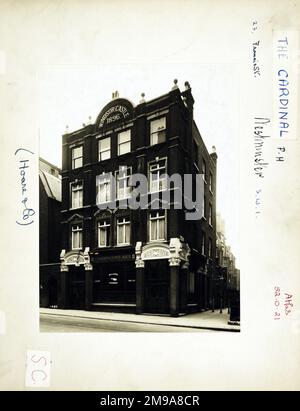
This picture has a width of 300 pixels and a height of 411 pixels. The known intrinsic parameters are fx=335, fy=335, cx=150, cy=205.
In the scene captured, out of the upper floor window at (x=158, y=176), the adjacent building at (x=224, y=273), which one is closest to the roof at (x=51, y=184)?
the upper floor window at (x=158, y=176)

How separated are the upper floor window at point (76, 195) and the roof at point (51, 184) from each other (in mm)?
181

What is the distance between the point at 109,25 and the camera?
3.25 meters

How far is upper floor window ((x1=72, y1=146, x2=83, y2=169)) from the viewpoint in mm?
3615

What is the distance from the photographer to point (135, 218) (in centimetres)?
360

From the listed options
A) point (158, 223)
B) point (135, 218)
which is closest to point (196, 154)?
point (158, 223)

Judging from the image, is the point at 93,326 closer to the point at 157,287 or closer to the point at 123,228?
the point at 157,287

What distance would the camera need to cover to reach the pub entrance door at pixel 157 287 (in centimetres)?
346

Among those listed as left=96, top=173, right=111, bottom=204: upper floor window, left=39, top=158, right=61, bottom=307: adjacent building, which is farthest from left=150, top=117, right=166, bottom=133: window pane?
left=39, top=158, right=61, bottom=307: adjacent building

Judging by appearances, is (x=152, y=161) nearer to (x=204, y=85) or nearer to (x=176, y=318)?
(x=204, y=85)

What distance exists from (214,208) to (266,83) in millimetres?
1294

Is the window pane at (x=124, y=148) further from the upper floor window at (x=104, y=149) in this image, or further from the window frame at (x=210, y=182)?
the window frame at (x=210, y=182)

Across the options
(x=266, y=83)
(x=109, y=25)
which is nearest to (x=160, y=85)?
(x=109, y=25)

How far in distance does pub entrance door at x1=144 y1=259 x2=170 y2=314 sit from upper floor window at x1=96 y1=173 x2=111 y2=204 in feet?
2.72

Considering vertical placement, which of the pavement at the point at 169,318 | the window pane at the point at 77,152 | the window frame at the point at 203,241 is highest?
the window pane at the point at 77,152
